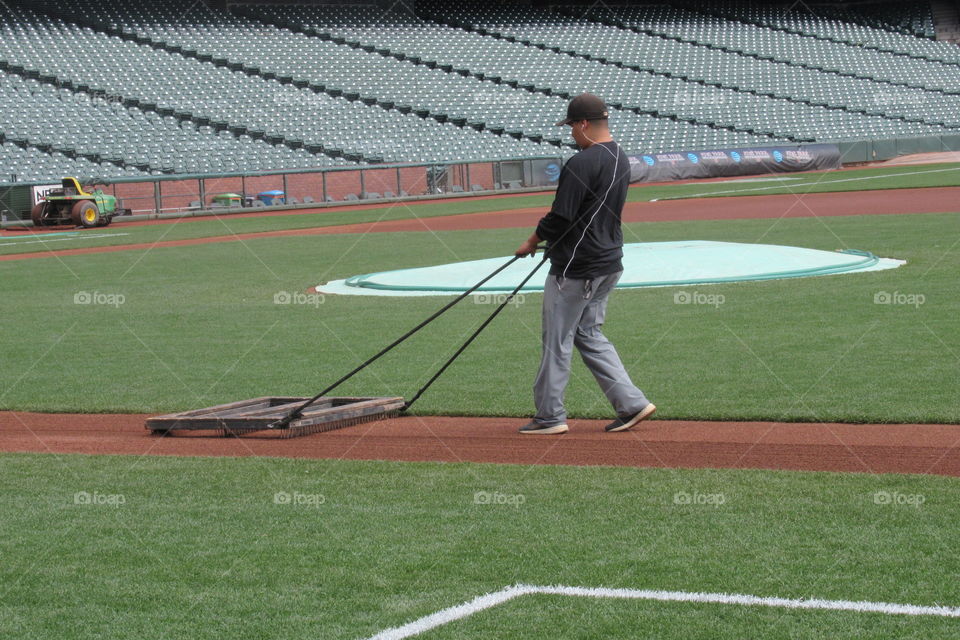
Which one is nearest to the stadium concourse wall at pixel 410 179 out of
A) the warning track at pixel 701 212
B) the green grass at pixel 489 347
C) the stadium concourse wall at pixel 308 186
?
the stadium concourse wall at pixel 308 186

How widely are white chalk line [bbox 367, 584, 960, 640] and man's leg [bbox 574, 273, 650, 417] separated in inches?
122

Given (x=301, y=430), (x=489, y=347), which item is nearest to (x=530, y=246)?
(x=301, y=430)

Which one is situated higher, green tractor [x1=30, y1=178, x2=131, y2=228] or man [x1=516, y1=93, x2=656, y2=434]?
man [x1=516, y1=93, x2=656, y2=434]

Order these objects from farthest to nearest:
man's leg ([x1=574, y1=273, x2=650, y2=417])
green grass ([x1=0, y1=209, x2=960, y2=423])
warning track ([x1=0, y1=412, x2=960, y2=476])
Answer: green grass ([x1=0, y1=209, x2=960, y2=423]) → man's leg ([x1=574, y1=273, x2=650, y2=417]) → warning track ([x1=0, y1=412, x2=960, y2=476])

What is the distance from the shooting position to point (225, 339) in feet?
42.5

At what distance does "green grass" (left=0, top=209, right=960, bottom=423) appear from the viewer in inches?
354

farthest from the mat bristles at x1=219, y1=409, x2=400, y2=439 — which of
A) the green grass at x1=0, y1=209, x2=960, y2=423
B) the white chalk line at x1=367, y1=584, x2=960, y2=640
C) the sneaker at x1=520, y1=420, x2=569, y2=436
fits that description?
the white chalk line at x1=367, y1=584, x2=960, y2=640

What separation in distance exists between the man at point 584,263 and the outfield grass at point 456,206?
71.2 ft

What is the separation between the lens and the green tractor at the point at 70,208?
33.6 metres

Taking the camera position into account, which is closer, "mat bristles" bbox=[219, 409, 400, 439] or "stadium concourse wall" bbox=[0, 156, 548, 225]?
"mat bristles" bbox=[219, 409, 400, 439]

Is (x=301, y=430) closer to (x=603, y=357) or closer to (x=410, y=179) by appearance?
(x=603, y=357)

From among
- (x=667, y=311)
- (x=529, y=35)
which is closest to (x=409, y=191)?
(x=529, y=35)

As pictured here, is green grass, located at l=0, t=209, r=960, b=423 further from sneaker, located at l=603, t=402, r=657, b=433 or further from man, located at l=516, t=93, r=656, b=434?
man, located at l=516, t=93, r=656, b=434

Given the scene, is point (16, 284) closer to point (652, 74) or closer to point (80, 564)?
point (80, 564)
